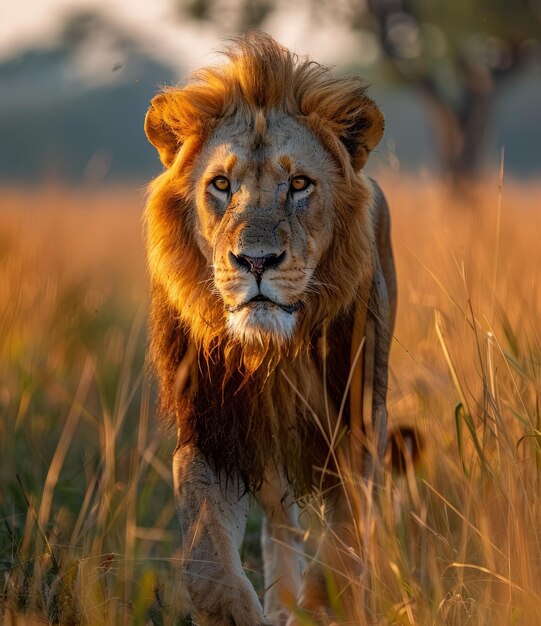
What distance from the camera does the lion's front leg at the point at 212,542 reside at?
3.37m

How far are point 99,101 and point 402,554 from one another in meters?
81.1

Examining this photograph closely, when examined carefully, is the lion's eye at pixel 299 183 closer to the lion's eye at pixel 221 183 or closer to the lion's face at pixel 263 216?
the lion's face at pixel 263 216

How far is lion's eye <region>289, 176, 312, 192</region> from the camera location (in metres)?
3.68

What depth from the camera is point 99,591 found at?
344 centimetres

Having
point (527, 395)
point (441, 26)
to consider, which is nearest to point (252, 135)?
point (527, 395)

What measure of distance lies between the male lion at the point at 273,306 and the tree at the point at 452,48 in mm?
17076

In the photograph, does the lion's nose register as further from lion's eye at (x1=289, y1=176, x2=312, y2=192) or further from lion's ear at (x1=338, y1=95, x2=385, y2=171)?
lion's ear at (x1=338, y1=95, x2=385, y2=171)

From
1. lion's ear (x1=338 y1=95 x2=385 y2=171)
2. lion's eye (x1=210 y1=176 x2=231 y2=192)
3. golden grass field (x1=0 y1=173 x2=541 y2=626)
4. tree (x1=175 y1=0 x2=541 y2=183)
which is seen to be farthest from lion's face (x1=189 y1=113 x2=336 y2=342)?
tree (x1=175 y1=0 x2=541 y2=183)

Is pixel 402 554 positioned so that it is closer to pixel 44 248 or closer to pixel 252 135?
pixel 252 135

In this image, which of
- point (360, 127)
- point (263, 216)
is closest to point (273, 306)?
point (263, 216)

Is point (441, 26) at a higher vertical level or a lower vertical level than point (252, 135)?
higher

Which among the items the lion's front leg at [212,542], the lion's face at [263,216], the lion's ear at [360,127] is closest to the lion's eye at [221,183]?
the lion's face at [263,216]

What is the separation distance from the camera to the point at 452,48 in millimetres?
21953

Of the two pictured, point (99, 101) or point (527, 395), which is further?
point (99, 101)
